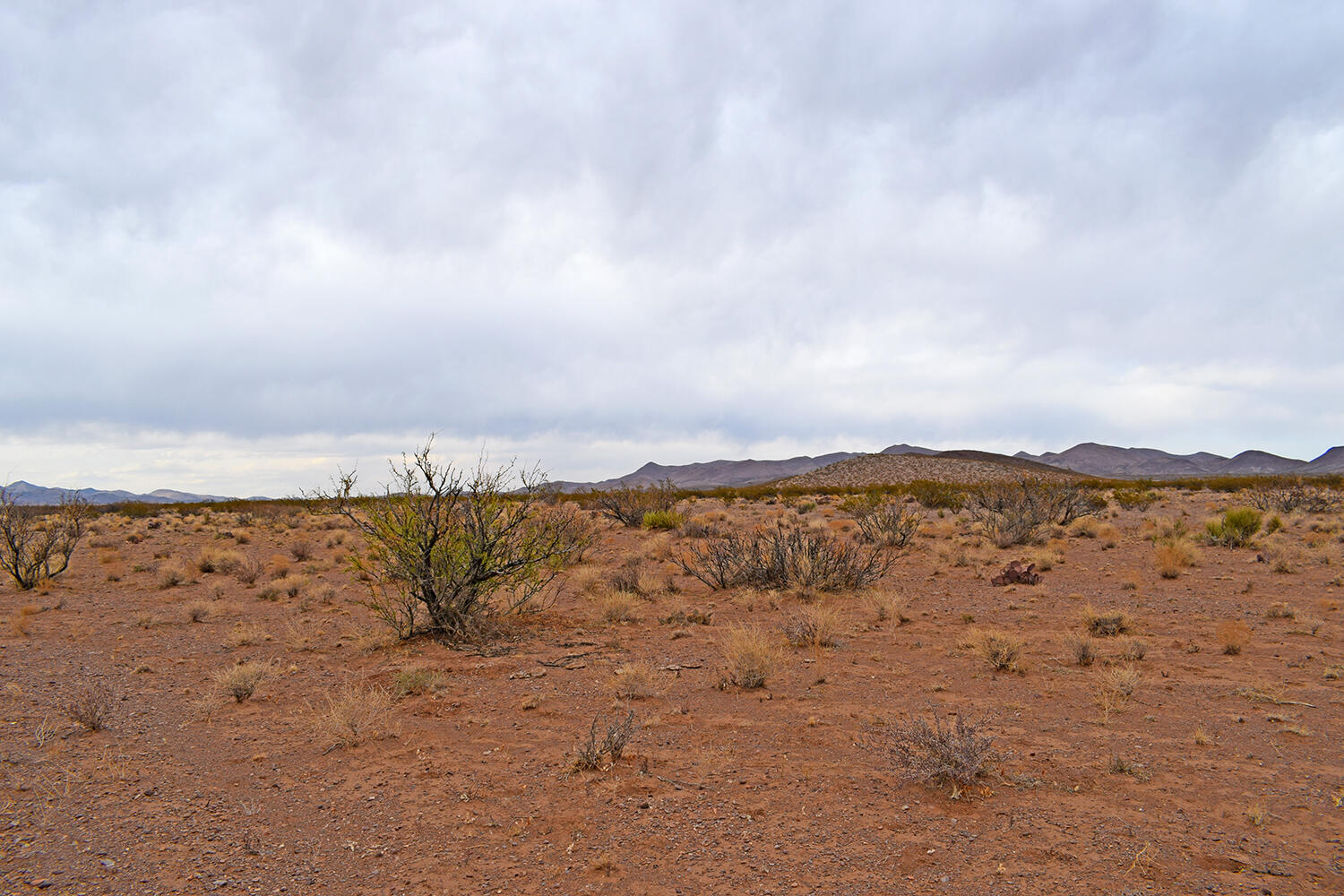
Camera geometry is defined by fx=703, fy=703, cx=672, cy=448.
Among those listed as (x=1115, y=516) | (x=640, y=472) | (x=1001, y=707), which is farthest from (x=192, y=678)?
(x=640, y=472)

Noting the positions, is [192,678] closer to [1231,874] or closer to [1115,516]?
[1231,874]

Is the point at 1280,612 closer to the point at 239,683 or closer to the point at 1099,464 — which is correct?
the point at 239,683

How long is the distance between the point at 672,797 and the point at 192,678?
19.9ft

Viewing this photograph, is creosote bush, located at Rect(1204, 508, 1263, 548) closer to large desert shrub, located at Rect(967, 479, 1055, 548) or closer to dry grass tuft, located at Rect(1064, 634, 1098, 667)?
large desert shrub, located at Rect(967, 479, 1055, 548)

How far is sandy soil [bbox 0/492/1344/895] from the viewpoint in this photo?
12.6 ft

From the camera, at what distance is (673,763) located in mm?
5238

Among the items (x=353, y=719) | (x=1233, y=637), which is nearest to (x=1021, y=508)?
(x=1233, y=637)

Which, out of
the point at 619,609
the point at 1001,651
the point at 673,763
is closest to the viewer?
the point at 673,763

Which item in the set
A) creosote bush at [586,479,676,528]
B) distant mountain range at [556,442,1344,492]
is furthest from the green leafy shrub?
distant mountain range at [556,442,1344,492]

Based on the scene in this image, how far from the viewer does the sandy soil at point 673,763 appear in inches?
151

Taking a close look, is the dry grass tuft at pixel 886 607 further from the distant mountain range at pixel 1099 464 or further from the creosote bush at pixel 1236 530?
the distant mountain range at pixel 1099 464

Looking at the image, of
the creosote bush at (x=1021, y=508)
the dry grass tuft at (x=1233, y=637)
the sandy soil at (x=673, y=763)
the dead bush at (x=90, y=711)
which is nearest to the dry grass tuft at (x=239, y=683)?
the sandy soil at (x=673, y=763)

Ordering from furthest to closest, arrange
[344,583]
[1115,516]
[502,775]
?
[1115,516] < [344,583] < [502,775]

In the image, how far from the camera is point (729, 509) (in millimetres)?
→ 30859
